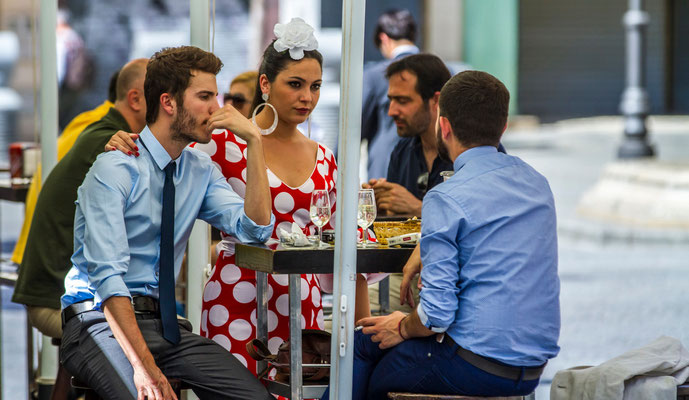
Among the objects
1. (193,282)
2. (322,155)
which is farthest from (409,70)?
(193,282)

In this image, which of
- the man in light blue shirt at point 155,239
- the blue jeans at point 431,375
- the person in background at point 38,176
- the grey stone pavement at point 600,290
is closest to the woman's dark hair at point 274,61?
the man in light blue shirt at point 155,239

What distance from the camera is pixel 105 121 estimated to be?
4.11m

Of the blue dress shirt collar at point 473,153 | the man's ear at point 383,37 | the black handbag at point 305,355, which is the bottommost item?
the black handbag at point 305,355

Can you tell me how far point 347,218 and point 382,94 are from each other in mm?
3425

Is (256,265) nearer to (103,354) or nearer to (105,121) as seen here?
(103,354)

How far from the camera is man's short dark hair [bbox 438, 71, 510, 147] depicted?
276 centimetres

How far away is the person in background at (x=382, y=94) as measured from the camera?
5730 mm

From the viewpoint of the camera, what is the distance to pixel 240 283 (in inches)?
130

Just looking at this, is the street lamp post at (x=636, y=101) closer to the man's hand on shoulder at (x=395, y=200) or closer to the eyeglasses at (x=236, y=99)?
the eyeglasses at (x=236, y=99)

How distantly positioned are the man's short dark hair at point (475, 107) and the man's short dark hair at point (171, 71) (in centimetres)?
76

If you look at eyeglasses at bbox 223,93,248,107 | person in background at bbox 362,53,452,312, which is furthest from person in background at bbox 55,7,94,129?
person in background at bbox 362,53,452,312

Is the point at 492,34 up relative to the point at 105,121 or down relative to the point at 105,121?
up

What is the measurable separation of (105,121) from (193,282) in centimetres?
77

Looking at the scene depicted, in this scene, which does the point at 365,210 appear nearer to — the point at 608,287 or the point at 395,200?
the point at 395,200
